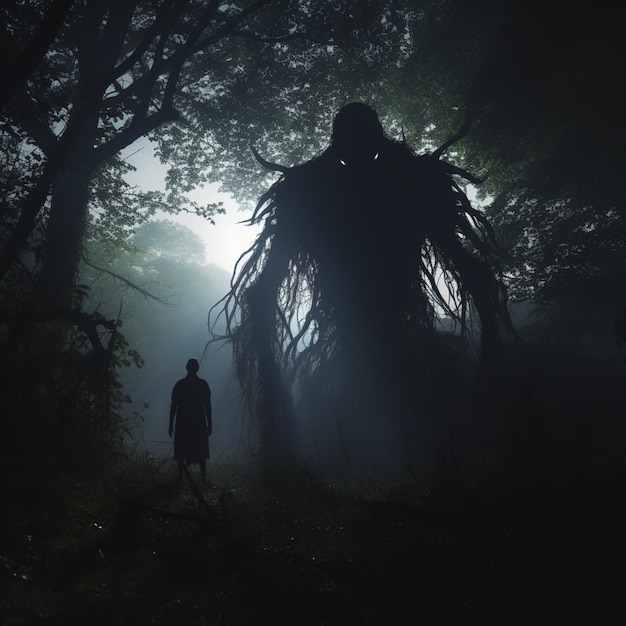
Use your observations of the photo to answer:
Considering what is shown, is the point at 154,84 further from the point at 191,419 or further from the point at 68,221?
the point at 191,419

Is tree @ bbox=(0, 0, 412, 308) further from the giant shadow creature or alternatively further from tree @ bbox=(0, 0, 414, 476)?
the giant shadow creature

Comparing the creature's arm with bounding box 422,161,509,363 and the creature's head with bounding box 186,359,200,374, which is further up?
the creature's arm with bounding box 422,161,509,363

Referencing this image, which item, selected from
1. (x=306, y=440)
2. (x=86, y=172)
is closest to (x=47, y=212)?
(x=86, y=172)

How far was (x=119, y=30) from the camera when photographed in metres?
9.98

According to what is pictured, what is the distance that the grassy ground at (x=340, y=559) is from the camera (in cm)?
218

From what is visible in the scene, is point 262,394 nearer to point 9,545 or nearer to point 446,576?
point 9,545

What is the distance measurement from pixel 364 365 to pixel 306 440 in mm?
1626

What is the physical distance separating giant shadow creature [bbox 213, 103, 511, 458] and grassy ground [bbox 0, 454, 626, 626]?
5.84 feet

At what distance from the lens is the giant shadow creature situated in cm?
578

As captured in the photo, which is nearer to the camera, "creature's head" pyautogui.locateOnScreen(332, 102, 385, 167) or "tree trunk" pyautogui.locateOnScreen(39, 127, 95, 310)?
"creature's head" pyautogui.locateOnScreen(332, 102, 385, 167)

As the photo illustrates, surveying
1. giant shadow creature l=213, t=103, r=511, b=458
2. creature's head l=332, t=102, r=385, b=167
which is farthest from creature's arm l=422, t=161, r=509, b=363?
creature's head l=332, t=102, r=385, b=167

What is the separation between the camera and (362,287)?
5.82 meters

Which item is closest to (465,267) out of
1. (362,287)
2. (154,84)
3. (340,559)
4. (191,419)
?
(362,287)

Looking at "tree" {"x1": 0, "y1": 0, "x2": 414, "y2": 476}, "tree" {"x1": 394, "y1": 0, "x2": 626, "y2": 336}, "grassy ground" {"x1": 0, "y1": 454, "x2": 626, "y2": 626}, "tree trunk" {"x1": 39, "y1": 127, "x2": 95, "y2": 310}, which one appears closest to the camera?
"grassy ground" {"x1": 0, "y1": 454, "x2": 626, "y2": 626}
